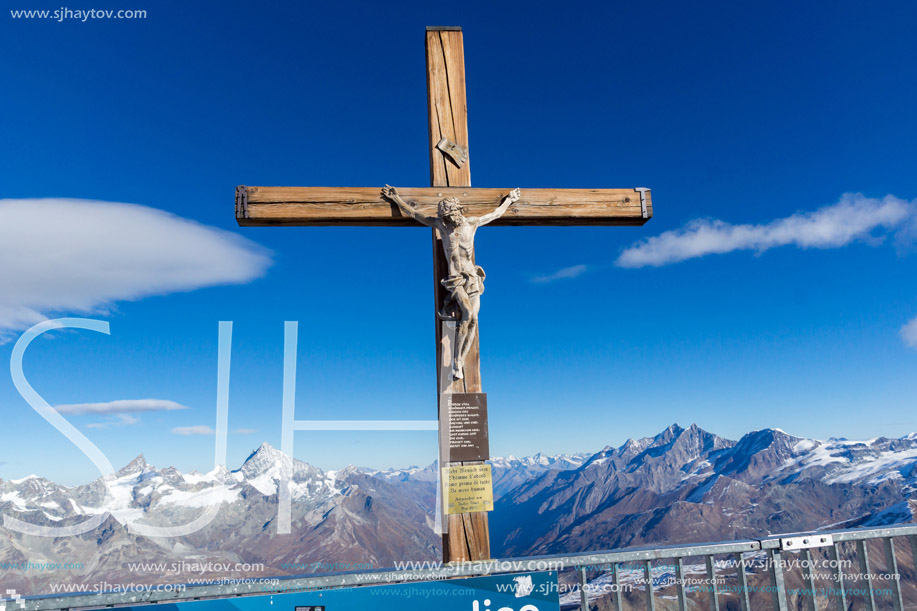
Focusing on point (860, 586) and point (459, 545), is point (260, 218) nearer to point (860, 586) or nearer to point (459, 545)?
point (459, 545)

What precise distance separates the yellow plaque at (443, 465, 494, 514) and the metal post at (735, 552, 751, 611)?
1.87 metres

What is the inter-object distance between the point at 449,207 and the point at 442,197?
0.39 metres

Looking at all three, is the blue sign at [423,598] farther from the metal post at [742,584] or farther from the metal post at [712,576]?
the metal post at [742,584]

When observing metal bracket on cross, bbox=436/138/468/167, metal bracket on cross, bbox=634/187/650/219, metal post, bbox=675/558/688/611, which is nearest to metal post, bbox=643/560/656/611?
metal post, bbox=675/558/688/611

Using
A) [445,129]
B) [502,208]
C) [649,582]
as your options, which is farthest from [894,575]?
[445,129]

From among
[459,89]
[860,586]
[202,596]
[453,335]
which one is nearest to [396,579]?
[202,596]

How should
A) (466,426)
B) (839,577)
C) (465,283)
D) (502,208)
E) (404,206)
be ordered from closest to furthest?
(839,577) < (466,426) < (465,283) < (404,206) < (502,208)

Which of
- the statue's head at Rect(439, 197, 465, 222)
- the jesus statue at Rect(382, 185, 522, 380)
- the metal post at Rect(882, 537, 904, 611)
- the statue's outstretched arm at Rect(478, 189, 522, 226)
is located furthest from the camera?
the statue's outstretched arm at Rect(478, 189, 522, 226)

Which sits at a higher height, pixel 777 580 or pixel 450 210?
pixel 450 210

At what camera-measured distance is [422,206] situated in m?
5.27

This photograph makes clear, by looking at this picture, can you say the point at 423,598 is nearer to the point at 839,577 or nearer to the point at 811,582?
the point at 811,582

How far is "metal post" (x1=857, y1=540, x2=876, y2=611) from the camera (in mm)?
3549

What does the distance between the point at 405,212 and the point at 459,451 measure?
241cm

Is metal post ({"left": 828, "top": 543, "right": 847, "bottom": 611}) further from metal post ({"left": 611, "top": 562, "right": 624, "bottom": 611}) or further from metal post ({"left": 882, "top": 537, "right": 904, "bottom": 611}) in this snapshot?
metal post ({"left": 611, "top": 562, "right": 624, "bottom": 611})
